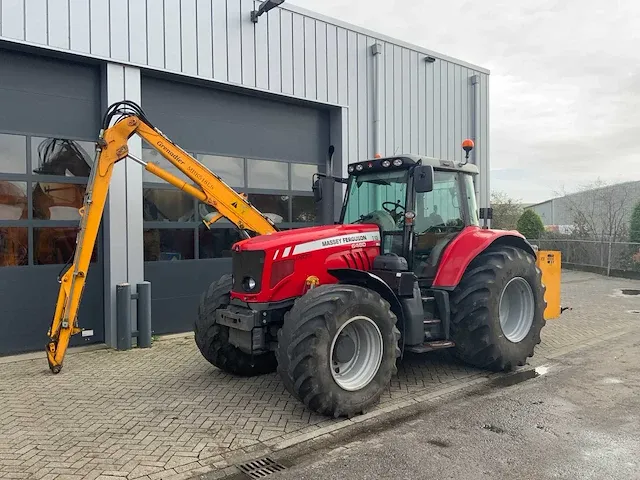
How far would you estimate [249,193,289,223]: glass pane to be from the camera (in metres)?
9.46

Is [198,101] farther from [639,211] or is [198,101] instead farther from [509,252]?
[639,211]

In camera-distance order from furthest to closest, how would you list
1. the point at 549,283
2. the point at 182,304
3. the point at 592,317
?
1. the point at 592,317
2. the point at 182,304
3. the point at 549,283

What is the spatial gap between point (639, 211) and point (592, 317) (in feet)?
31.8

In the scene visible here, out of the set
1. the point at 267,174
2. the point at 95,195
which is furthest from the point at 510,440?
the point at 267,174

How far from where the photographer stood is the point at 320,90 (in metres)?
9.88

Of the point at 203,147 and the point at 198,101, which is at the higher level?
the point at 198,101

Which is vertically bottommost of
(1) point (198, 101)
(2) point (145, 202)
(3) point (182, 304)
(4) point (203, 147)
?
(3) point (182, 304)

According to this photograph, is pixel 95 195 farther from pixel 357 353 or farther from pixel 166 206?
pixel 357 353

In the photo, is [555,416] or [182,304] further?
[182,304]

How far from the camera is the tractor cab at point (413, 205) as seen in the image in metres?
5.84

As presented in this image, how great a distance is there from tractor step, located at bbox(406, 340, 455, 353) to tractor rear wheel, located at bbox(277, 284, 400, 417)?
0.39 meters

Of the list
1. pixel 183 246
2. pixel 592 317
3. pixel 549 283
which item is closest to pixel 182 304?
pixel 183 246

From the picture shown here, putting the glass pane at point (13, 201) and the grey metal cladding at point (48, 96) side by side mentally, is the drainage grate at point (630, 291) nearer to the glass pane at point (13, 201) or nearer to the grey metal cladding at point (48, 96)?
the grey metal cladding at point (48, 96)

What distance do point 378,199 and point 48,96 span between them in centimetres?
496
